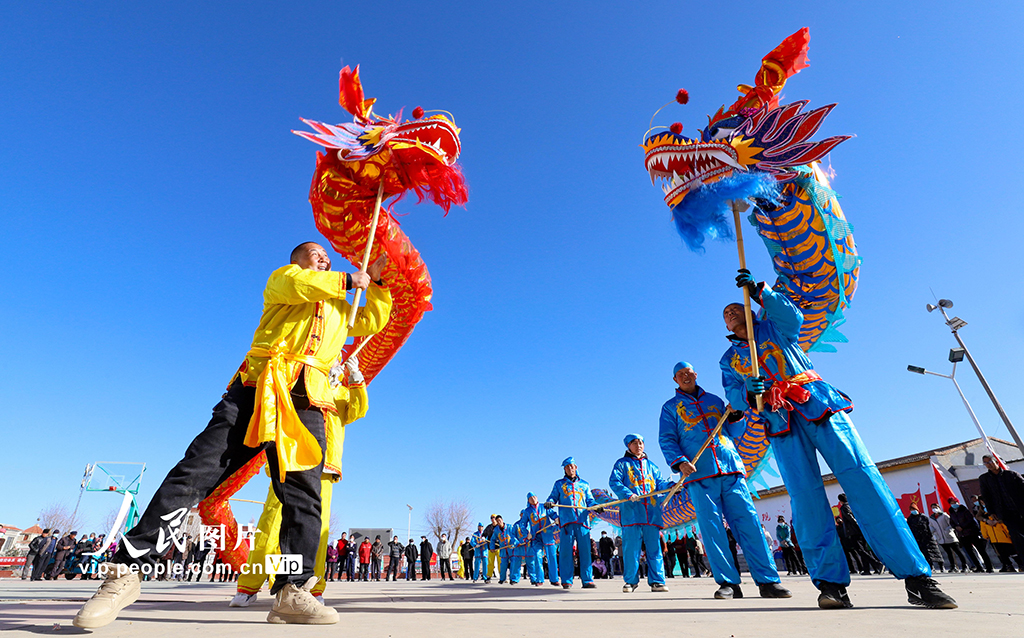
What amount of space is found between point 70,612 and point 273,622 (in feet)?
5.73

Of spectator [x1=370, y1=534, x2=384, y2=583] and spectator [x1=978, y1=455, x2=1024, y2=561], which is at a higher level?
spectator [x1=370, y1=534, x2=384, y2=583]

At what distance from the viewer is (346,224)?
15.7 feet

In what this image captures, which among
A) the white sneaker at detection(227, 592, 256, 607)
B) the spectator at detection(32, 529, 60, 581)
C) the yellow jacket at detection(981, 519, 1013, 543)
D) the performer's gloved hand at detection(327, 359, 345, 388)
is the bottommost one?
the white sneaker at detection(227, 592, 256, 607)

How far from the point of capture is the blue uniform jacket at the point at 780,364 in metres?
3.38

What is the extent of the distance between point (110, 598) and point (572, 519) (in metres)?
8.09

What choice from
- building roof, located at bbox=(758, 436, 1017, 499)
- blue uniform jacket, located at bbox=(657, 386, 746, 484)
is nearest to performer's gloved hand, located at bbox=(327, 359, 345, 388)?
blue uniform jacket, located at bbox=(657, 386, 746, 484)

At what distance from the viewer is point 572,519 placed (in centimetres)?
935

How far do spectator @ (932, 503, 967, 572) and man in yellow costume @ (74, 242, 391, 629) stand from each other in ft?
46.9

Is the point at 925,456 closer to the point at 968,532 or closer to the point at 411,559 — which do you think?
the point at 968,532

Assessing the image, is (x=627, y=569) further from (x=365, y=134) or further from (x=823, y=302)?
(x=365, y=134)

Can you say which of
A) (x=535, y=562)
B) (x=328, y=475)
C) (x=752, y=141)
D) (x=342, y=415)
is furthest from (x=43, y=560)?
(x=752, y=141)

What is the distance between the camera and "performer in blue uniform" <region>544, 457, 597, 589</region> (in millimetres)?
9062

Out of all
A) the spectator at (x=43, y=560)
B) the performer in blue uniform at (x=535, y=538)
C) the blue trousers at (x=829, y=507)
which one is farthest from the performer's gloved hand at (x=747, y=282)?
the spectator at (x=43, y=560)

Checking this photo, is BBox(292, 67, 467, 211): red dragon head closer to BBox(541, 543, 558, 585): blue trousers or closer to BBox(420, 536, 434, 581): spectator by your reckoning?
BBox(541, 543, 558, 585): blue trousers
